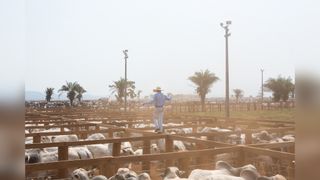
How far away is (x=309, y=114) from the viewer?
183 centimetres

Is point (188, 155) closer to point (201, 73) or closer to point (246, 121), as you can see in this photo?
point (246, 121)

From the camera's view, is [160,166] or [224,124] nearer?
[160,166]

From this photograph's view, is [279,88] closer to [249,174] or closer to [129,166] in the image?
[129,166]

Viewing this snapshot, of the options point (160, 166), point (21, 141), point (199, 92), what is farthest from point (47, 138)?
point (199, 92)

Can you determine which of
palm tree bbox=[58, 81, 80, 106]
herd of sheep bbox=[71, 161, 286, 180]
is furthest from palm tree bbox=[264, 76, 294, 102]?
herd of sheep bbox=[71, 161, 286, 180]

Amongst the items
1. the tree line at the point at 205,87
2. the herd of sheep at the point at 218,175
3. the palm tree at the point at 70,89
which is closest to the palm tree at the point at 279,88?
the tree line at the point at 205,87

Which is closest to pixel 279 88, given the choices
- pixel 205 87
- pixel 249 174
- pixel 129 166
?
pixel 205 87

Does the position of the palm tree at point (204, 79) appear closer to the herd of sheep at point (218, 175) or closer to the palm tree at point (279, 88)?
the palm tree at point (279, 88)

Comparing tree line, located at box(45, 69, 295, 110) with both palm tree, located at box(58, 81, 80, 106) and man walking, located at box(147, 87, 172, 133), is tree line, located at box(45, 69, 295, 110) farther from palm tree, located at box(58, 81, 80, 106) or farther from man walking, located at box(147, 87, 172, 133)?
man walking, located at box(147, 87, 172, 133)

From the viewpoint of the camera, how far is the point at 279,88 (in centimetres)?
Answer: 4894

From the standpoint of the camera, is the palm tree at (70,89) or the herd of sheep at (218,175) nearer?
the herd of sheep at (218,175)

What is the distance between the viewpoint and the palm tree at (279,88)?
157 feet

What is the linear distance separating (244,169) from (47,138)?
318 inches

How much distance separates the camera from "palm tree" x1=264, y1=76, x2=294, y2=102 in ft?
157
